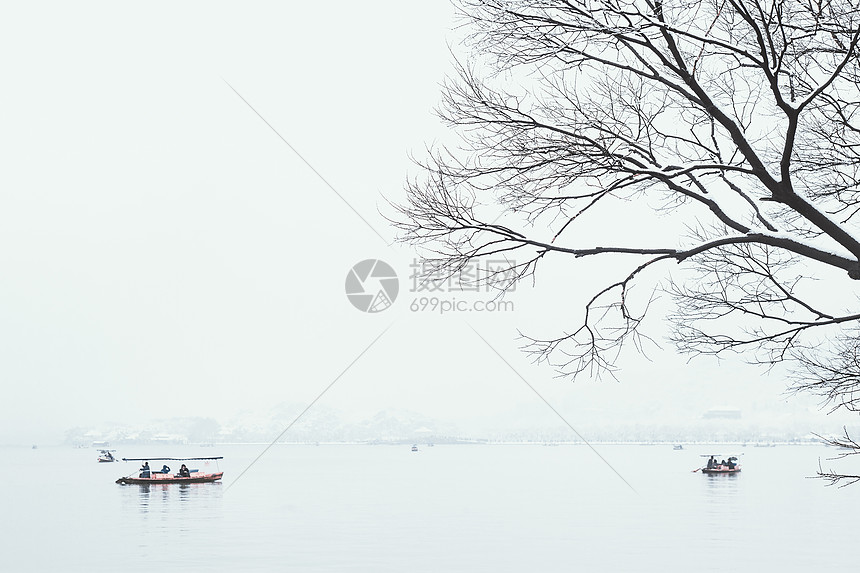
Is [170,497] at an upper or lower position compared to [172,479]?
lower

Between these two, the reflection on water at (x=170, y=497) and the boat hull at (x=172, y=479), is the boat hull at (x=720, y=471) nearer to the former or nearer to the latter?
the reflection on water at (x=170, y=497)

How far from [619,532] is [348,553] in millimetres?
18167

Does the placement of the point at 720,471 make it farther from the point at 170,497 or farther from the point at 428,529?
the point at 428,529

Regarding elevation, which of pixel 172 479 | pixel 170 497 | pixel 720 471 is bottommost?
pixel 720 471

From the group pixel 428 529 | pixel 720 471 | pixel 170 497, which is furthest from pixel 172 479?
pixel 720 471

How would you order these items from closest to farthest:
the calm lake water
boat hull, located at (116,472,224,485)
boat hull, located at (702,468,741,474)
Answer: the calm lake water, boat hull, located at (116,472,224,485), boat hull, located at (702,468,741,474)

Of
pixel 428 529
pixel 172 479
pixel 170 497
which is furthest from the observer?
pixel 172 479

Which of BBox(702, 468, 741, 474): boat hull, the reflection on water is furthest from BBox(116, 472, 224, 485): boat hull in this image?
BBox(702, 468, 741, 474): boat hull

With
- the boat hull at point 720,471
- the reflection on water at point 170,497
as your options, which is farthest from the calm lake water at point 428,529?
the boat hull at point 720,471

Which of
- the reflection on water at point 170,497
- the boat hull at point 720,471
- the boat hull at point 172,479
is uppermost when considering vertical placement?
the boat hull at point 172,479

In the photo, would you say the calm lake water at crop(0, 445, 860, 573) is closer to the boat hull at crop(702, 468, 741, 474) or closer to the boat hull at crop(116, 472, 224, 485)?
the boat hull at crop(116, 472, 224, 485)

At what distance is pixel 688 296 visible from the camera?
37.9 feet

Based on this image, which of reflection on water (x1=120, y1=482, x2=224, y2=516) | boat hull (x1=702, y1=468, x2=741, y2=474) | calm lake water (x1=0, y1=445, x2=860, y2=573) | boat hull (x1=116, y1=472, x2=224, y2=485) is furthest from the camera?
boat hull (x1=702, y1=468, x2=741, y2=474)

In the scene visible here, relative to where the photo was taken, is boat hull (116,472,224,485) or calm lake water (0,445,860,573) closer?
calm lake water (0,445,860,573)
